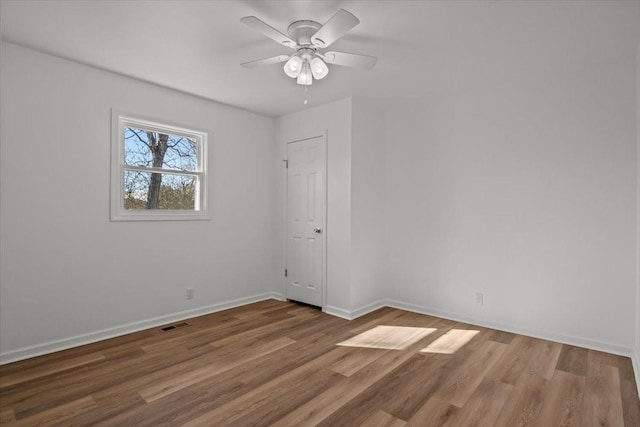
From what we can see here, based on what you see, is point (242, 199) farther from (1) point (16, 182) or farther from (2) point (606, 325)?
(2) point (606, 325)

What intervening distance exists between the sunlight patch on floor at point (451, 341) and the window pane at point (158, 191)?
300 cm

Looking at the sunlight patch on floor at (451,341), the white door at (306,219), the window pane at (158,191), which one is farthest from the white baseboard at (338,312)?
the window pane at (158,191)

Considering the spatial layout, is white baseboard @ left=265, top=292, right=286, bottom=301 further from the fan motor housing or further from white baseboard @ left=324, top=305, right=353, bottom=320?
the fan motor housing

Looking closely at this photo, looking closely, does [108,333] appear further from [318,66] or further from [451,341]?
[451,341]

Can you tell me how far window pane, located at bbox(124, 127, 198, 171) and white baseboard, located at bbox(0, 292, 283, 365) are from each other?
1647mm

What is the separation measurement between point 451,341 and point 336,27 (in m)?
2.85

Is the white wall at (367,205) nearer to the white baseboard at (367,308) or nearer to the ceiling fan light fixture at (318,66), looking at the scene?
the white baseboard at (367,308)

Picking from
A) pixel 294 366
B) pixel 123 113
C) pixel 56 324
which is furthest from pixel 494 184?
pixel 56 324

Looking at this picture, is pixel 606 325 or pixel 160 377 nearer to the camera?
pixel 160 377

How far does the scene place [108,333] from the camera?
321 centimetres

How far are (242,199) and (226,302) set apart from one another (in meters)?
1.33

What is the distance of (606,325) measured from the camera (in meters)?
2.95

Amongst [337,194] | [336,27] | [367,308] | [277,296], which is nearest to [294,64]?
[336,27]

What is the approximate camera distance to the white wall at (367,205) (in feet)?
13.0
